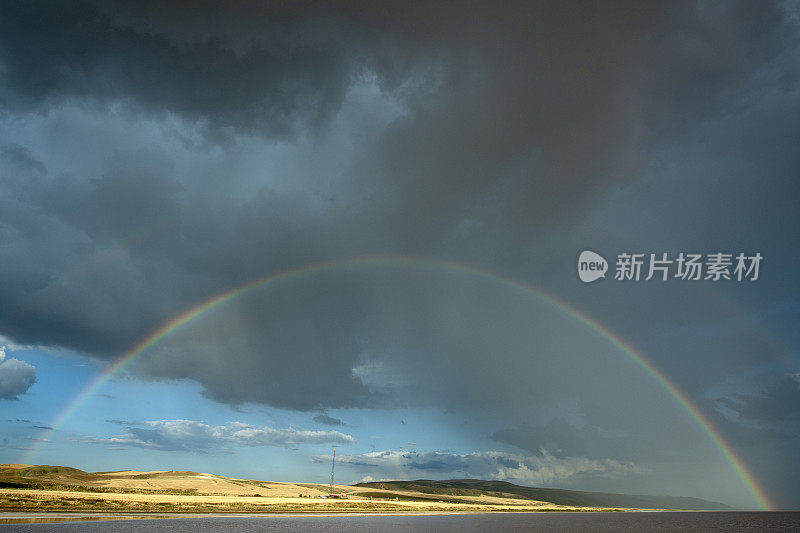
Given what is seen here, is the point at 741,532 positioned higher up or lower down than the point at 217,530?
lower down

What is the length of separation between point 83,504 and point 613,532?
126696 millimetres

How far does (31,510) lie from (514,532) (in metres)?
95.3

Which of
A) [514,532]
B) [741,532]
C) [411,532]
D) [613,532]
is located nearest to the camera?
[411,532]

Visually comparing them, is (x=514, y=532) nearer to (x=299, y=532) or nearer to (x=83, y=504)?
(x=299, y=532)

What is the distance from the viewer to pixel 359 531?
95625mm

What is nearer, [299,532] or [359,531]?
[299,532]

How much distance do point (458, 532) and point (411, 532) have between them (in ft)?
38.0

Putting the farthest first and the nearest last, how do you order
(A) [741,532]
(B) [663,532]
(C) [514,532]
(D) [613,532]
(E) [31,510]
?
(A) [741,532]
(B) [663,532]
(D) [613,532]
(C) [514,532]
(E) [31,510]

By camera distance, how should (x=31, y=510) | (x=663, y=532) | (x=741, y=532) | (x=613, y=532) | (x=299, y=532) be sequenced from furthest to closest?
(x=741, y=532) → (x=663, y=532) → (x=613, y=532) → (x=31, y=510) → (x=299, y=532)

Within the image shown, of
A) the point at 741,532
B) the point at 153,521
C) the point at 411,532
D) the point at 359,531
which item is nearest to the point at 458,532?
the point at 411,532

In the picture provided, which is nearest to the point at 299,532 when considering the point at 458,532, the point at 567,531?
the point at 458,532

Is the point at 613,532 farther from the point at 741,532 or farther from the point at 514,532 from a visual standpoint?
the point at 741,532

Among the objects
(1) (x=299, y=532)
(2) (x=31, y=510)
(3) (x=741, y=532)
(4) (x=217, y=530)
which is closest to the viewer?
(4) (x=217, y=530)

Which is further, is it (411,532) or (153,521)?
(411,532)
